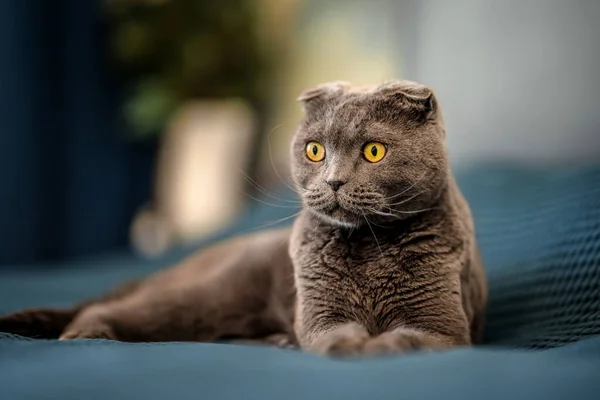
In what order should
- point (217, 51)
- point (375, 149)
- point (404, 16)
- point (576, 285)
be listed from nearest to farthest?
point (375, 149) < point (576, 285) < point (404, 16) < point (217, 51)

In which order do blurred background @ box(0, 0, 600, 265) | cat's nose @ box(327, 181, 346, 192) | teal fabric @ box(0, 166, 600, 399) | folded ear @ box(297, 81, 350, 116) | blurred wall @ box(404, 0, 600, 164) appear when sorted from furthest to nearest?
1. blurred background @ box(0, 0, 600, 265)
2. blurred wall @ box(404, 0, 600, 164)
3. folded ear @ box(297, 81, 350, 116)
4. cat's nose @ box(327, 181, 346, 192)
5. teal fabric @ box(0, 166, 600, 399)

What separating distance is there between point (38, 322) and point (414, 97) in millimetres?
891

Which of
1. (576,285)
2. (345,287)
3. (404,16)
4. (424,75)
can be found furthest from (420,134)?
(404,16)

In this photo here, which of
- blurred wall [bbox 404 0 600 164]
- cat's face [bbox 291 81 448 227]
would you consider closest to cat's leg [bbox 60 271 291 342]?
cat's face [bbox 291 81 448 227]

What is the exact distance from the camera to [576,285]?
1.30 metres

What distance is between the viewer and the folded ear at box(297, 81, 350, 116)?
48.8 inches

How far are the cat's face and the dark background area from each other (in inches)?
107

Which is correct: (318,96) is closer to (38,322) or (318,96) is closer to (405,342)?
(405,342)

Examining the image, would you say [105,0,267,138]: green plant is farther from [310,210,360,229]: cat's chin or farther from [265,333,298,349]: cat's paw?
[310,210,360,229]: cat's chin

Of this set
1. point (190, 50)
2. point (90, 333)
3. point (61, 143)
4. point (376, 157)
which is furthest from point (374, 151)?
point (61, 143)

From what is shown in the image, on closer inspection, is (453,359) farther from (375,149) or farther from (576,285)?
(576,285)

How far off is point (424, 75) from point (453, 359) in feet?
5.69

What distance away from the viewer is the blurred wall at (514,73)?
1846 mm

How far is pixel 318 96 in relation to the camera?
1.25m
